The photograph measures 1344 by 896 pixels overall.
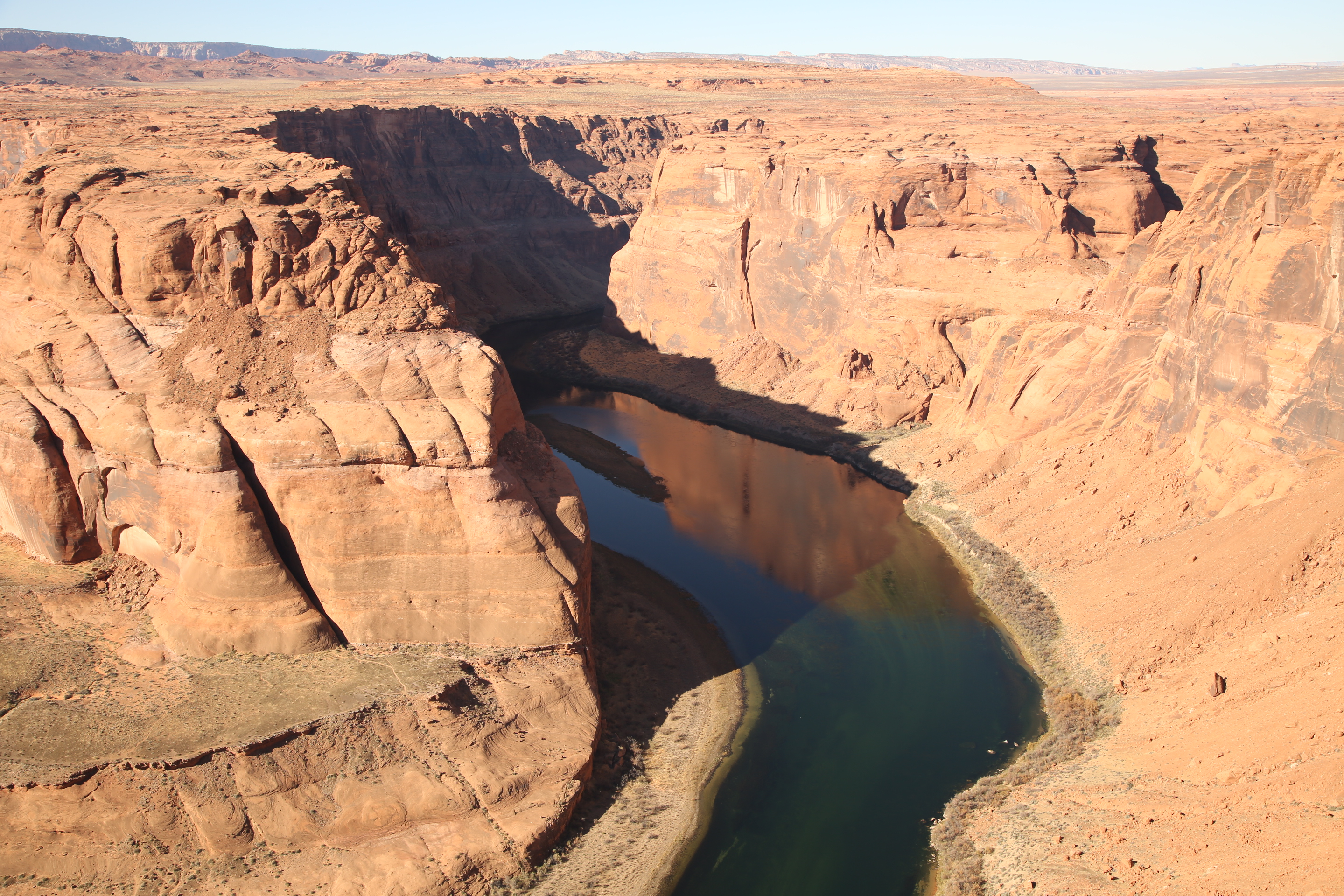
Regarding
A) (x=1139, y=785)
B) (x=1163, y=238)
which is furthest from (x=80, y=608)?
(x=1163, y=238)

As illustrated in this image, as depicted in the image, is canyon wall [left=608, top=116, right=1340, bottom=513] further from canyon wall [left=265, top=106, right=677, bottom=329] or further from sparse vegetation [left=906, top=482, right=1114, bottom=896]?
canyon wall [left=265, top=106, right=677, bottom=329]

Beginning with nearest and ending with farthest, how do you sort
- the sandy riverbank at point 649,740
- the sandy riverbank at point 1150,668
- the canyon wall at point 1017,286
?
the sandy riverbank at point 1150,668, the sandy riverbank at point 649,740, the canyon wall at point 1017,286

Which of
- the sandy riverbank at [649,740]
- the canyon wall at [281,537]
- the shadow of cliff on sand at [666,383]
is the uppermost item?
the canyon wall at [281,537]

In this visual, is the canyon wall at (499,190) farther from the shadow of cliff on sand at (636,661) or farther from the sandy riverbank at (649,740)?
the sandy riverbank at (649,740)

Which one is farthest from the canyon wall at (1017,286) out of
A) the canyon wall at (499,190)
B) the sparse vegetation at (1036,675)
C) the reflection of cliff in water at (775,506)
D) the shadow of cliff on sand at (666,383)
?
the canyon wall at (499,190)

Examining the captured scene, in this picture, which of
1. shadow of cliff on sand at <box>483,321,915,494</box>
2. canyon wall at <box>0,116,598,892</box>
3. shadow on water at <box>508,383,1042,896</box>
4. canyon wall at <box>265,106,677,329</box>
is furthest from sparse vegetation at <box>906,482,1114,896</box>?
canyon wall at <box>265,106,677,329</box>

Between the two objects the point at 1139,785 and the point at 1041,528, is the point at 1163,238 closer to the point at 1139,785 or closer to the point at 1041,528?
the point at 1041,528
